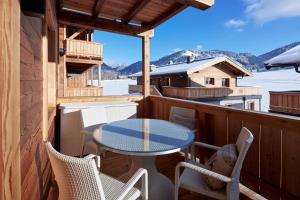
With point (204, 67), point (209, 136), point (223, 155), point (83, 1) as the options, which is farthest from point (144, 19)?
point (204, 67)

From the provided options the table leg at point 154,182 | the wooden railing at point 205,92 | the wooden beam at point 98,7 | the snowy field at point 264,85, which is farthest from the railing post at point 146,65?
the snowy field at point 264,85

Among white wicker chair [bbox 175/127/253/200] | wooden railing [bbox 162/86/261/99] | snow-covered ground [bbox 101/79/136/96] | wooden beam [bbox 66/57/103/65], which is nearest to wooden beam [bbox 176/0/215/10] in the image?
white wicker chair [bbox 175/127/253/200]

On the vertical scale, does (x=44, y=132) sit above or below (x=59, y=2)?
below

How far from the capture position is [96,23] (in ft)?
12.5

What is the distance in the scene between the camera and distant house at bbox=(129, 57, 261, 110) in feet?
41.1

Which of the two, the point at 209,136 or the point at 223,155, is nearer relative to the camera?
the point at 223,155

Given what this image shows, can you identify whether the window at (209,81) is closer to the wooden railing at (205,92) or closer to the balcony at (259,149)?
the wooden railing at (205,92)

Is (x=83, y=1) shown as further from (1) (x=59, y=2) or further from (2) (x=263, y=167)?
(2) (x=263, y=167)

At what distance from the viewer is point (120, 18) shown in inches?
155

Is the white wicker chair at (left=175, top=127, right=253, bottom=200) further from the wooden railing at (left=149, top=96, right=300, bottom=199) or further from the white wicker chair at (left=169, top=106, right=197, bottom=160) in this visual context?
the white wicker chair at (left=169, top=106, right=197, bottom=160)

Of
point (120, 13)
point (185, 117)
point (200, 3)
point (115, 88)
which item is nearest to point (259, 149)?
point (185, 117)

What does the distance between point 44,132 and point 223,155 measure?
5.63 ft

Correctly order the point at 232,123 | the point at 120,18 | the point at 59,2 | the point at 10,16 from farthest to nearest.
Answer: the point at 120,18
the point at 59,2
the point at 232,123
the point at 10,16

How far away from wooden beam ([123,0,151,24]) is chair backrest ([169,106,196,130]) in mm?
1720
